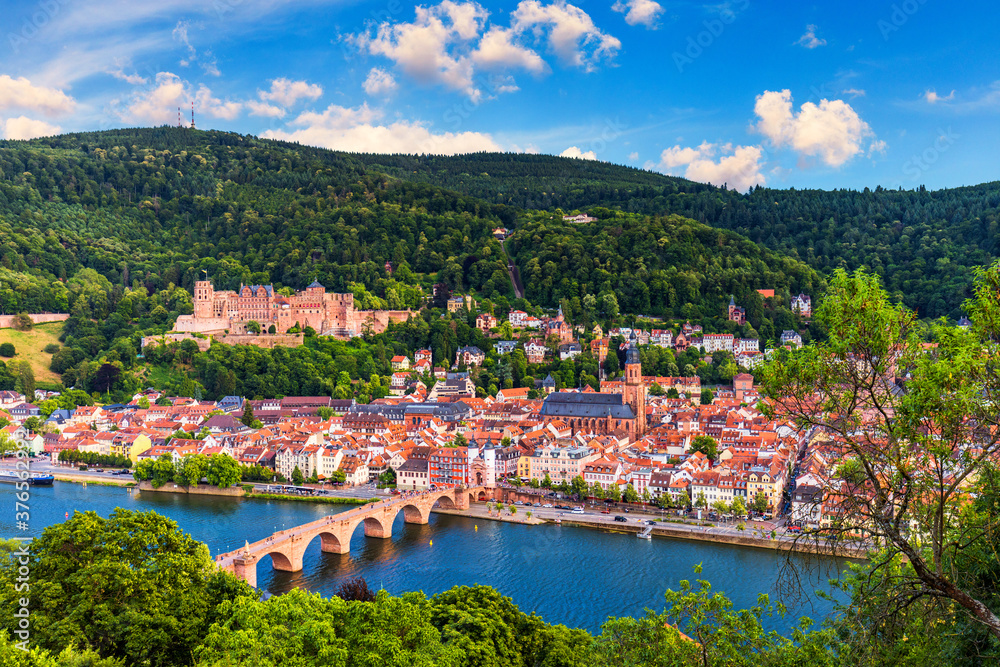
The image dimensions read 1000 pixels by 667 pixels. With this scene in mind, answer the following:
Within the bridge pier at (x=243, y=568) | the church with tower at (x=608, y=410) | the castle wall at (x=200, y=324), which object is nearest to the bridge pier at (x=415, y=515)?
the bridge pier at (x=243, y=568)

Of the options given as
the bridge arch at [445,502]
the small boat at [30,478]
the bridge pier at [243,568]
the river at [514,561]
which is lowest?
the river at [514,561]

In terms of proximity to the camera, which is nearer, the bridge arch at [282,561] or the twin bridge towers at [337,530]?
the twin bridge towers at [337,530]

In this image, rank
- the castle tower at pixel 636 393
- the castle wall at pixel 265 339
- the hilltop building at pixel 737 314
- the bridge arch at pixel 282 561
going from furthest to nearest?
the hilltop building at pixel 737 314, the castle wall at pixel 265 339, the castle tower at pixel 636 393, the bridge arch at pixel 282 561

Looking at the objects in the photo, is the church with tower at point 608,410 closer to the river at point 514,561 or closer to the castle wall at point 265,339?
the river at point 514,561

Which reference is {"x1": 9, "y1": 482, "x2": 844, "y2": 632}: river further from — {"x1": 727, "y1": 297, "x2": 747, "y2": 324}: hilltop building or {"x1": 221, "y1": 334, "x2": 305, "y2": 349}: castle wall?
{"x1": 727, "y1": 297, "x2": 747, "y2": 324}: hilltop building

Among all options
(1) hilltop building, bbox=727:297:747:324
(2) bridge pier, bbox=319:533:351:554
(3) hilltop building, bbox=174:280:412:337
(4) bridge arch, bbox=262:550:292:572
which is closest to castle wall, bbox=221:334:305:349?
(3) hilltop building, bbox=174:280:412:337

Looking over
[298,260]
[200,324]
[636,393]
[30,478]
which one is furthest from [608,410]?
[298,260]

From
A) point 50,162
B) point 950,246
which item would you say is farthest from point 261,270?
point 950,246
